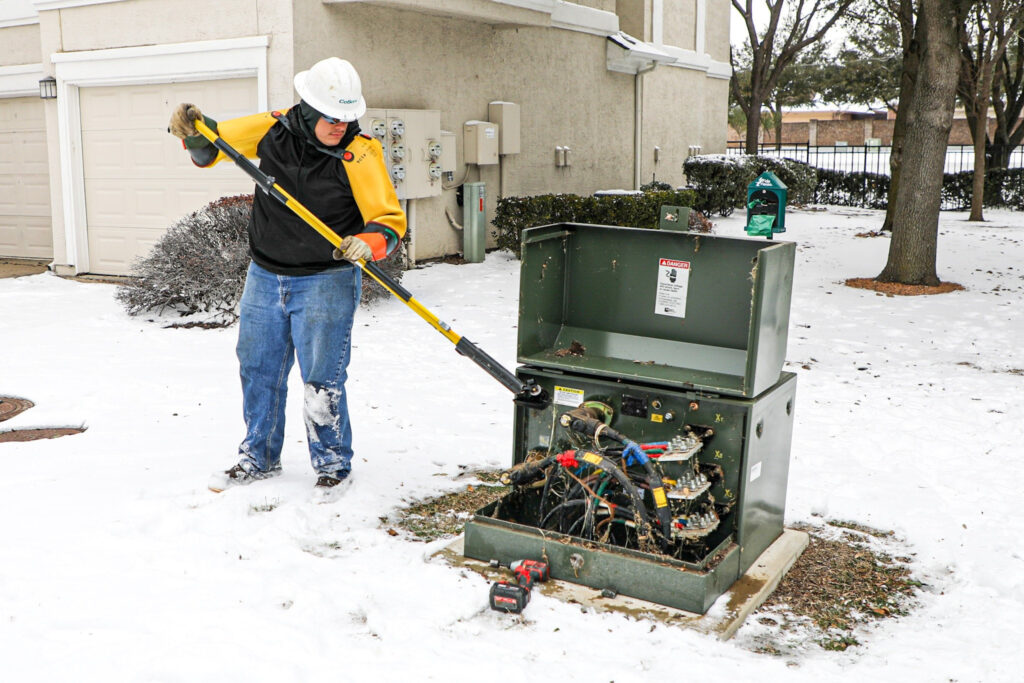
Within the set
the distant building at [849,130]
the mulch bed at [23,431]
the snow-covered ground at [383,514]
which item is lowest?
the mulch bed at [23,431]

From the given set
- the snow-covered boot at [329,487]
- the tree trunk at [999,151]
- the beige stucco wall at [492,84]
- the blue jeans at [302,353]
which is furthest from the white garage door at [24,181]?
the tree trunk at [999,151]

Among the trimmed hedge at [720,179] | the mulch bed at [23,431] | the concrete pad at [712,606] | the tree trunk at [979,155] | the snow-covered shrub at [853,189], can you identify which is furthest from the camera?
the snow-covered shrub at [853,189]

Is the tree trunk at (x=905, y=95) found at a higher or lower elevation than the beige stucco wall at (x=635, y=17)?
lower

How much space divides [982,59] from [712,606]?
14975 mm

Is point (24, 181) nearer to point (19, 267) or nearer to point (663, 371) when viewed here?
point (19, 267)

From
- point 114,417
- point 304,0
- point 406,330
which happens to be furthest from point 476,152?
point 114,417

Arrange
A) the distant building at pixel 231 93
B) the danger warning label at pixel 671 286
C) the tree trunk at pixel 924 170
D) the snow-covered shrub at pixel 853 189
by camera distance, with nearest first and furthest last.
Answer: the danger warning label at pixel 671 286, the distant building at pixel 231 93, the tree trunk at pixel 924 170, the snow-covered shrub at pixel 853 189

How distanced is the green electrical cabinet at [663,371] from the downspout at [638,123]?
13148mm

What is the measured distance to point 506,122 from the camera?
13180 millimetres

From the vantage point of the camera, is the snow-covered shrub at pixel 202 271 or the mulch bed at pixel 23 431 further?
the snow-covered shrub at pixel 202 271

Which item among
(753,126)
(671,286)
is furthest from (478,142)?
(753,126)

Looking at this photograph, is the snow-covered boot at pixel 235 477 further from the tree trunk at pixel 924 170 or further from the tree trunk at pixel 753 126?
the tree trunk at pixel 753 126

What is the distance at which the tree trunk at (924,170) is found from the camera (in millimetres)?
10945

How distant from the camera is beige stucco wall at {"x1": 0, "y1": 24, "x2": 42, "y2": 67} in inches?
495
